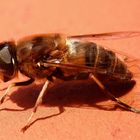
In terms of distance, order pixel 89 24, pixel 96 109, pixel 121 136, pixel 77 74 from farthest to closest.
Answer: pixel 89 24, pixel 77 74, pixel 96 109, pixel 121 136

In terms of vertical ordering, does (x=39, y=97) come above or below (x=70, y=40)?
below

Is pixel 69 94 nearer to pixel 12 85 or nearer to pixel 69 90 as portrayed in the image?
pixel 69 90

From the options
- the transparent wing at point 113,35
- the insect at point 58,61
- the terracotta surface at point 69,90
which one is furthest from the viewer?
the transparent wing at point 113,35

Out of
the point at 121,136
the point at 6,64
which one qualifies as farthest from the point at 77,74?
the point at 121,136

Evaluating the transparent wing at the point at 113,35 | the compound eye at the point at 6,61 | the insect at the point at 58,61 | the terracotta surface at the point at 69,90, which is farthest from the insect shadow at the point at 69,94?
the transparent wing at the point at 113,35

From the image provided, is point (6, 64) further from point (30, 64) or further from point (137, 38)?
point (137, 38)

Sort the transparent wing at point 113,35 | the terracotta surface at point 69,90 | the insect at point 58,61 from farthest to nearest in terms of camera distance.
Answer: the transparent wing at point 113,35
the insect at point 58,61
the terracotta surface at point 69,90

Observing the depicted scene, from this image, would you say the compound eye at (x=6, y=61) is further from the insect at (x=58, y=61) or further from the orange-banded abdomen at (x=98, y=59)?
the orange-banded abdomen at (x=98, y=59)
